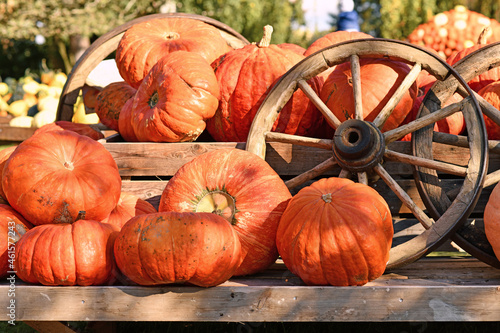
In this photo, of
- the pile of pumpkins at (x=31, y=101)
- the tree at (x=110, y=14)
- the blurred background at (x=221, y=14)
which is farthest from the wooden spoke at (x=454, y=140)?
the tree at (x=110, y=14)

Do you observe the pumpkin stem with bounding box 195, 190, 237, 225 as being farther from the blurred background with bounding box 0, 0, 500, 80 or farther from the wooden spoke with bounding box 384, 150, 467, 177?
the blurred background with bounding box 0, 0, 500, 80

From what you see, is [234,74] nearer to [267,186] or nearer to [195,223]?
[267,186]

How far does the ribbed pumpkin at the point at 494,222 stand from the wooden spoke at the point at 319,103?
0.74 m

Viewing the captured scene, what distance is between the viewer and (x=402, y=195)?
2.15m

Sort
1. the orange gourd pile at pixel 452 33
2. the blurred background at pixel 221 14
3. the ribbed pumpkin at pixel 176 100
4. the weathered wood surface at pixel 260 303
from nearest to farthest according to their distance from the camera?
the weathered wood surface at pixel 260 303 < the ribbed pumpkin at pixel 176 100 < the orange gourd pile at pixel 452 33 < the blurred background at pixel 221 14

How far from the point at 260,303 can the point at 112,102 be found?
1.89 m

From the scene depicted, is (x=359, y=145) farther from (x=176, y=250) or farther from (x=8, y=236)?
(x=8, y=236)

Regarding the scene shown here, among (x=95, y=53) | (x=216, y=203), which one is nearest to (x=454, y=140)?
(x=216, y=203)

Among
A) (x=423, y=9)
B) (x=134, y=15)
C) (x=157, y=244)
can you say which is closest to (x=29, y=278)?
(x=157, y=244)

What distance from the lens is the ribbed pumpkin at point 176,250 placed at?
171 cm

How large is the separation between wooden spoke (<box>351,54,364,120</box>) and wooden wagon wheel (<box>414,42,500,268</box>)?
0.29m

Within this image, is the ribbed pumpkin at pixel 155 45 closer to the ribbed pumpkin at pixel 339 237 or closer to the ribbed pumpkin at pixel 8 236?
the ribbed pumpkin at pixel 8 236

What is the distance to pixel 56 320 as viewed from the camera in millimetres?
1794

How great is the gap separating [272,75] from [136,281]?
4.28 ft
